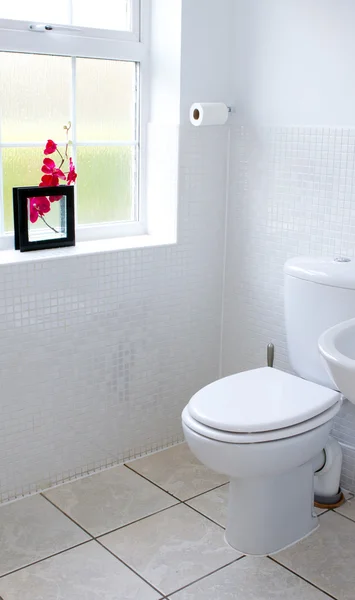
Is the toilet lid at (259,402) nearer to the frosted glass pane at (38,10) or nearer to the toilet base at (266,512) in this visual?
the toilet base at (266,512)

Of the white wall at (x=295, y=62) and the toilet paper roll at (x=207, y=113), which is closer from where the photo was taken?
the white wall at (x=295, y=62)

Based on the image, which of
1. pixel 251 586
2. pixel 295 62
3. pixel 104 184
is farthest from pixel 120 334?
pixel 295 62

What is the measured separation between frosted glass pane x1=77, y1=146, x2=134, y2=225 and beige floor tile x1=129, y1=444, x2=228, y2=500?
88 centimetres

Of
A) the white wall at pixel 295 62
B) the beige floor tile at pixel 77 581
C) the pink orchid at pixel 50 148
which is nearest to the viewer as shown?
the beige floor tile at pixel 77 581

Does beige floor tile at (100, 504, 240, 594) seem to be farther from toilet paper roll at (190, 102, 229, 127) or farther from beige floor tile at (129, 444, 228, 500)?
toilet paper roll at (190, 102, 229, 127)

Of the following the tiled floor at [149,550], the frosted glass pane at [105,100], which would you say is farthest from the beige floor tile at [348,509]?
the frosted glass pane at [105,100]

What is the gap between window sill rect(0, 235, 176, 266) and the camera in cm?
227

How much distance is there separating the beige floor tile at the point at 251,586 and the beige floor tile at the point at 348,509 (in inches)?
14.7

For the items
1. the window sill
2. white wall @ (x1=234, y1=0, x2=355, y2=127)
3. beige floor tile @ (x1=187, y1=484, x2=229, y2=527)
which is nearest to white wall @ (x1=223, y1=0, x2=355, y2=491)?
white wall @ (x1=234, y1=0, x2=355, y2=127)

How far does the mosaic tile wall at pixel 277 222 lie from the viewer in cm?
235

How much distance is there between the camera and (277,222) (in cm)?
256

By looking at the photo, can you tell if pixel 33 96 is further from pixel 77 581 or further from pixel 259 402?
pixel 77 581

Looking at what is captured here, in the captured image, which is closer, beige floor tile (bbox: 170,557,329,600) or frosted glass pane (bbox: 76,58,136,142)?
beige floor tile (bbox: 170,557,329,600)

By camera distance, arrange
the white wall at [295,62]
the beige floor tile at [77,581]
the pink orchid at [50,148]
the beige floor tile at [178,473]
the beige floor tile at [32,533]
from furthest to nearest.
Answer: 1. the beige floor tile at [178,473]
2. the pink orchid at [50,148]
3. the white wall at [295,62]
4. the beige floor tile at [32,533]
5. the beige floor tile at [77,581]
